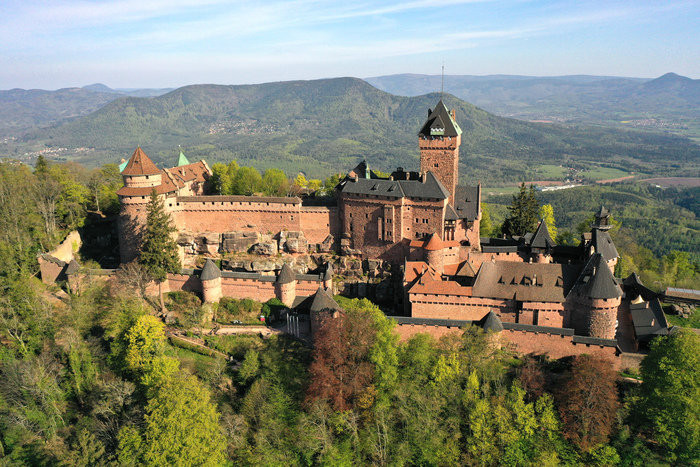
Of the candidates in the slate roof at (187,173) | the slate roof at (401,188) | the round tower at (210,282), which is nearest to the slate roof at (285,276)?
the round tower at (210,282)

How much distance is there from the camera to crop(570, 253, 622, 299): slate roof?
115 feet

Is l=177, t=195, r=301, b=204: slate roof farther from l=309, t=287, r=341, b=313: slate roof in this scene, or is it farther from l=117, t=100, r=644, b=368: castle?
l=309, t=287, r=341, b=313: slate roof

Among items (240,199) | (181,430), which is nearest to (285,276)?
(240,199)

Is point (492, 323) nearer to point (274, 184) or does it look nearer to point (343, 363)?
point (343, 363)

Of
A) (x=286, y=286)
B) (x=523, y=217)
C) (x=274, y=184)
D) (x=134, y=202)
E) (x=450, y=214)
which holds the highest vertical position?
(x=134, y=202)

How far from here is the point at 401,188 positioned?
45438mm

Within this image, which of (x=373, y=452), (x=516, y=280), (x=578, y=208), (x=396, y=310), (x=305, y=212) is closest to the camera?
(x=373, y=452)

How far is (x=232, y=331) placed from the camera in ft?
132

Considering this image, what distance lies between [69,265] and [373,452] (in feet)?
105

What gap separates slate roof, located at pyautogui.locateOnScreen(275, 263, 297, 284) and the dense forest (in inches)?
225

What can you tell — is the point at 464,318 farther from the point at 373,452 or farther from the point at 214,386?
the point at 214,386

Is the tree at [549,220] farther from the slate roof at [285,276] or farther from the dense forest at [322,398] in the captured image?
the slate roof at [285,276]

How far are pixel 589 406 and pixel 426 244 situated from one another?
729 inches

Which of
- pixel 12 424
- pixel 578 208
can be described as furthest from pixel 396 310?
pixel 578 208
